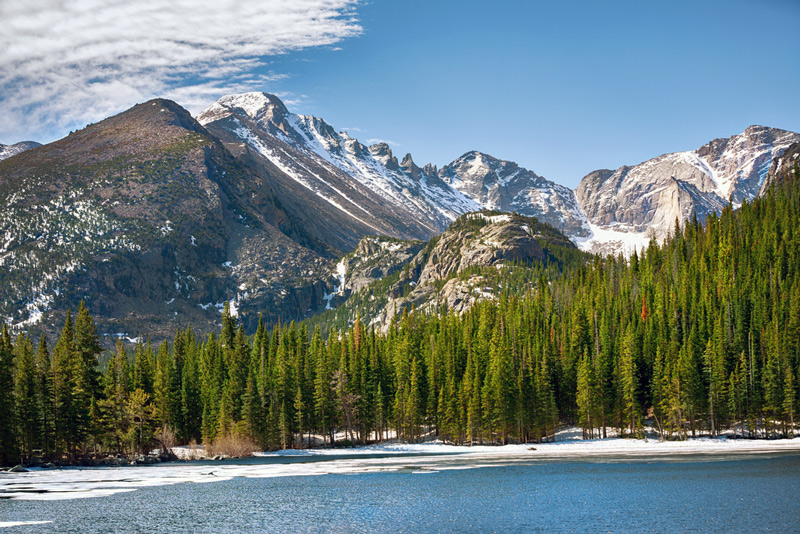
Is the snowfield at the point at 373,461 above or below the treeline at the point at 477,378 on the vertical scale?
below

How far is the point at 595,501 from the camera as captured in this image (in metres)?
55.5

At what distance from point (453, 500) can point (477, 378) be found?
56.7 m

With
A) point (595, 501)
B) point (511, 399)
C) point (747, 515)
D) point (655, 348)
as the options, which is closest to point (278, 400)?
point (511, 399)

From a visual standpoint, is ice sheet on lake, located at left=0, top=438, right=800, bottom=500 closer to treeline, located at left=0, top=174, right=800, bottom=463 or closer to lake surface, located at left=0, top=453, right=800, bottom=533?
lake surface, located at left=0, top=453, right=800, bottom=533

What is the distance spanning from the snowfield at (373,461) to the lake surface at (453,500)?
0.85 meters

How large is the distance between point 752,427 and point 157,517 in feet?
284

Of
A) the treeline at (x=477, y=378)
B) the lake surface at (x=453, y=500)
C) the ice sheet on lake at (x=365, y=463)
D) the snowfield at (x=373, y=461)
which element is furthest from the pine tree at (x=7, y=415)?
the lake surface at (x=453, y=500)

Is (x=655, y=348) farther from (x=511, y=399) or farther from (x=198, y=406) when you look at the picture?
(x=198, y=406)

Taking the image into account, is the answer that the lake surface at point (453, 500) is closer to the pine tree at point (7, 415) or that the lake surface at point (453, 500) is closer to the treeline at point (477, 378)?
the pine tree at point (7, 415)

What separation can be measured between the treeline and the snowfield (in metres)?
4.88

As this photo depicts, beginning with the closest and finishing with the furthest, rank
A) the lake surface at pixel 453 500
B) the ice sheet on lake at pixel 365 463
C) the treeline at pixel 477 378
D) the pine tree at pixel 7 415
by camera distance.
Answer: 1. the lake surface at pixel 453 500
2. the ice sheet on lake at pixel 365 463
3. the pine tree at pixel 7 415
4. the treeline at pixel 477 378

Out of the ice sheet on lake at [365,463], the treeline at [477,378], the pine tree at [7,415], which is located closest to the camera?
the ice sheet on lake at [365,463]

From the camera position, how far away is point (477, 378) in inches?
4500

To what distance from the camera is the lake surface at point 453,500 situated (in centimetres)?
4756
